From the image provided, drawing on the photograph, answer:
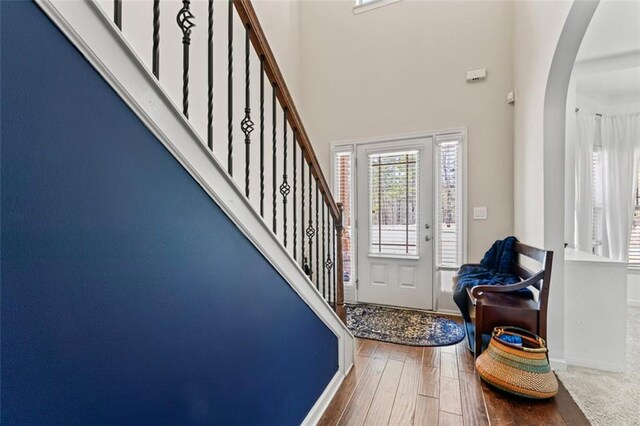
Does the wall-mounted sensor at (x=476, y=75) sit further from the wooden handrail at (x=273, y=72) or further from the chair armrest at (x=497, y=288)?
the wooden handrail at (x=273, y=72)

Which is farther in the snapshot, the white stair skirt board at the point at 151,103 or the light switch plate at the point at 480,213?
the light switch plate at the point at 480,213

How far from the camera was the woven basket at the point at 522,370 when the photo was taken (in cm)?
175

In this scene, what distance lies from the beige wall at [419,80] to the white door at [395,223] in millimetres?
295

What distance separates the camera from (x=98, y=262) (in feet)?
2.06

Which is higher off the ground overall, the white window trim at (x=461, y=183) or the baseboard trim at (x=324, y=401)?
the white window trim at (x=461, y=183)

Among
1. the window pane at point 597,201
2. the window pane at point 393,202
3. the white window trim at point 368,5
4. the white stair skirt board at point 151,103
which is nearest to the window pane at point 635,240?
the window pane at point 597,201

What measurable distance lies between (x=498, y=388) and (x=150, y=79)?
232cm

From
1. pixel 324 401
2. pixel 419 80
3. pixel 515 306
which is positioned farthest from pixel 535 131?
pixel 324 401

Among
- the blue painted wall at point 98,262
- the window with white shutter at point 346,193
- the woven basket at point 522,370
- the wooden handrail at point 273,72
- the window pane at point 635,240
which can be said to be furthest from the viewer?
the window with white shutter at point 346,193

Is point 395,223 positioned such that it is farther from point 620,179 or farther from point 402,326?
point 620,179

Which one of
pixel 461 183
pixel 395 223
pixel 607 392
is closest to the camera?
pixel 607 392

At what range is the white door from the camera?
3.44 metres

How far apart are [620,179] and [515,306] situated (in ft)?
9.13

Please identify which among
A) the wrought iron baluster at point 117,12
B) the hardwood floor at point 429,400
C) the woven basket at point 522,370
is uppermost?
the wrought iron baluster at point 117,12
